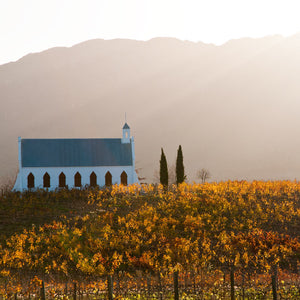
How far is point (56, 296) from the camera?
2839cm

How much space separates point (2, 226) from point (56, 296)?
11440 mm

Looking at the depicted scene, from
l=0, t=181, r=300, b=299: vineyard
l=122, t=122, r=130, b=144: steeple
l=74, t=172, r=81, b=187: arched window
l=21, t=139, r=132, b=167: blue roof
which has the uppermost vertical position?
l=122, t=122, r=130, b=144: steeple

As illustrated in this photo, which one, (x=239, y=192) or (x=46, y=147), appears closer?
(x=239, y=192)

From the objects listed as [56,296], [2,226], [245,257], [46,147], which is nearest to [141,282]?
[56,296]

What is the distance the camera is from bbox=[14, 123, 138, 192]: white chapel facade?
56.5 m

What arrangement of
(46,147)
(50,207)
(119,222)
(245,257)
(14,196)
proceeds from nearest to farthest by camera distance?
(245,257), (119,222), (50,207), (14,196), (46,147)

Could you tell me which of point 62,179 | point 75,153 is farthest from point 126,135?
point 62,179

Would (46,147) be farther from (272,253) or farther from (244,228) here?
(272,253)

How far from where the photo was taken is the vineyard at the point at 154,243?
2561 centimetres

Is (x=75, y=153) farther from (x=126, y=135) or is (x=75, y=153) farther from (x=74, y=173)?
(x=126, y=135)

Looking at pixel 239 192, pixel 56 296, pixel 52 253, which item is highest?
pixel 239 192

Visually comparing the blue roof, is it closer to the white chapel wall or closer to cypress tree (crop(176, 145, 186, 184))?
the white chapel wall

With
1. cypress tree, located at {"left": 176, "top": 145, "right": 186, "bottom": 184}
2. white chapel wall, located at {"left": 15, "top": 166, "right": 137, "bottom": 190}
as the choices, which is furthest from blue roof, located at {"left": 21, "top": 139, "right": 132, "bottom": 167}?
cypress tree, located at {"left": 176, "top": 145, "right": 186, "bottom": 184}


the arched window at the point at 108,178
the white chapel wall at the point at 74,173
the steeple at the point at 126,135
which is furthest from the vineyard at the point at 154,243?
the steeple at the point at 126,135
